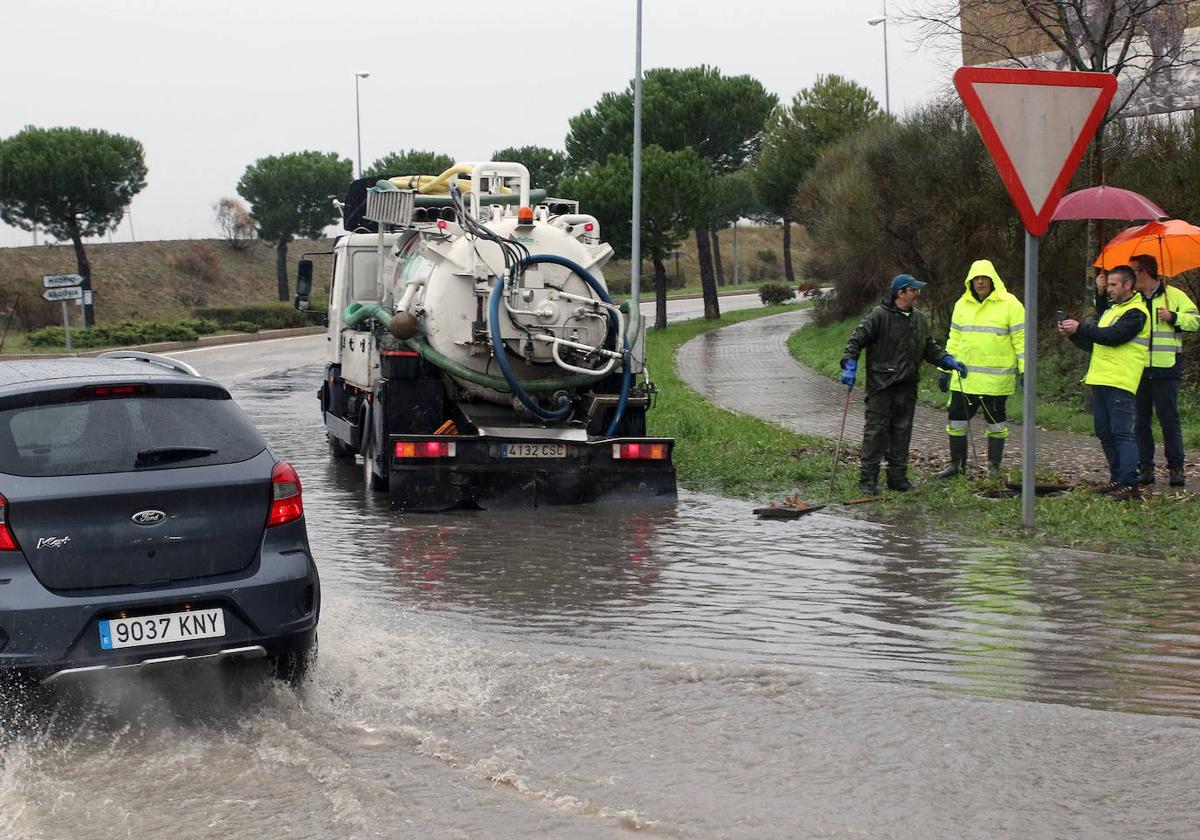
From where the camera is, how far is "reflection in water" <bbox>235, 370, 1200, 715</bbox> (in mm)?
6719

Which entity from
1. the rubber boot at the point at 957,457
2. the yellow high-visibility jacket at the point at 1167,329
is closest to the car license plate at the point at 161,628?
the rubber boot at the point at 957,457

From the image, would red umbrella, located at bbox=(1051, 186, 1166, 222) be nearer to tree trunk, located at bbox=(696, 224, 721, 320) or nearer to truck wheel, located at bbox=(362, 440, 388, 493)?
truck wheel, located at bbox=(362, 440, 388, 493)

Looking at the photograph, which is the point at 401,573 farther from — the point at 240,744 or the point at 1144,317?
the point at 1144,317

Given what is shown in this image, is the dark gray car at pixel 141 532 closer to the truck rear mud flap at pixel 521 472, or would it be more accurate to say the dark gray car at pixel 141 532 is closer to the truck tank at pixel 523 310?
the truck rear mud flap at pixel 521 472

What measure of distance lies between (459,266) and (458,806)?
7765 mm

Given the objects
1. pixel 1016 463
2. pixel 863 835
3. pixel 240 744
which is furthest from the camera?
pixel 1016 463

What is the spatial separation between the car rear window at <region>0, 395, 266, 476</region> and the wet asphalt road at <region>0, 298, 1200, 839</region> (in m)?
1.06

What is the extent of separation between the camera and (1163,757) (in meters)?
5.30

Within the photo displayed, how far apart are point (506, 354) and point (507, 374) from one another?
0.23m

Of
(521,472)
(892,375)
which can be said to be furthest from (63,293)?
(892,375)

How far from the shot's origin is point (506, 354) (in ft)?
40.6

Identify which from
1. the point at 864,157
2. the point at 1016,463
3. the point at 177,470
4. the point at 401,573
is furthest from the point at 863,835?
the point at 864,157

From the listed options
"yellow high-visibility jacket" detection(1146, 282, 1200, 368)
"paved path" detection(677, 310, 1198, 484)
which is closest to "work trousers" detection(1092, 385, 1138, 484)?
"yellow high-visibility jacket" detection(1146, 282, 1200, 368)

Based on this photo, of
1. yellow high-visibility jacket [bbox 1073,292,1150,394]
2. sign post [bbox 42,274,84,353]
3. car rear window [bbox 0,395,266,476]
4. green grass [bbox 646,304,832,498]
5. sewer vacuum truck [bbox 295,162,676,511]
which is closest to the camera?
car rear window [bbox 0,395,266,476]
